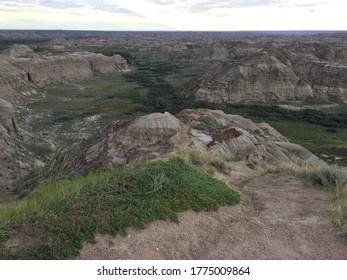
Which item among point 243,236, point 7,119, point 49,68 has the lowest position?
point 7,119

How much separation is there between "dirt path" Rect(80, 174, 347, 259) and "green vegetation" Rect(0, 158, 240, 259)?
0.72 feet

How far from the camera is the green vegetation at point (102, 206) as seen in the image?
5.61 metres

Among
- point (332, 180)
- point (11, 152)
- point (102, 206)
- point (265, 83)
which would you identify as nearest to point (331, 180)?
point (332, 180)

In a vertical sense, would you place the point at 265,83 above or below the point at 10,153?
above

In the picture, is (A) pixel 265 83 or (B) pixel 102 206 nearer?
(B) pixel 102 206

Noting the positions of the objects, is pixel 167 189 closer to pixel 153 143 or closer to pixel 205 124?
pixel 153 143

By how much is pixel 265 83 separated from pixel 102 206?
61989mm

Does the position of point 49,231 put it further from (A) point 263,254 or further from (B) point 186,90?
(B) point 186,90

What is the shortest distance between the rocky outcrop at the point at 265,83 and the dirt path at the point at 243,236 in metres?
55.2

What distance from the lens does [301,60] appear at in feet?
238

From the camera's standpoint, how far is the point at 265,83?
215ft

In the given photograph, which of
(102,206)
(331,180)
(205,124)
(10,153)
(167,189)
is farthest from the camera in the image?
(10,153)

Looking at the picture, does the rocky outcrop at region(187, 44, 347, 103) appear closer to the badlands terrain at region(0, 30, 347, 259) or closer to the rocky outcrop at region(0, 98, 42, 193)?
the badlands terrain at region(0, 30, 347, 259)

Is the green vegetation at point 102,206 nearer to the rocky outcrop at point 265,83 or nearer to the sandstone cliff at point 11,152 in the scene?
the sandstone cliff at point 11,152
